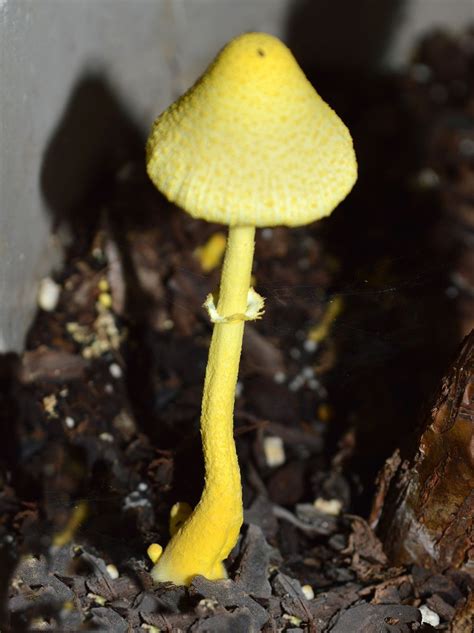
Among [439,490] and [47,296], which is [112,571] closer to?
[439,490]

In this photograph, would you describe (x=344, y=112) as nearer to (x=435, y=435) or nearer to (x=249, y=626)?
(x=435, y=435)

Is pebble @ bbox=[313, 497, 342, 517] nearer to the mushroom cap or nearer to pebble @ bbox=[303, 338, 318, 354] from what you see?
pebble @ bbox=[303, 338, 318, 354]

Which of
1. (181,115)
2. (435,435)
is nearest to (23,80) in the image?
(181,115)

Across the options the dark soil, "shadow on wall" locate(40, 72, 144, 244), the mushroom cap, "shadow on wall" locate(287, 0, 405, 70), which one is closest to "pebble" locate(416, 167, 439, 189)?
the dark soil

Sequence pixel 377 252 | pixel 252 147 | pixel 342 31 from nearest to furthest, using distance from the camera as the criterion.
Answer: pixel 252 147, pixel 377 252, pixel 342 31

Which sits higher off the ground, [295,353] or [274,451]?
[295,353]

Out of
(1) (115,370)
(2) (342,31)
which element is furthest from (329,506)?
(2) (342,31)

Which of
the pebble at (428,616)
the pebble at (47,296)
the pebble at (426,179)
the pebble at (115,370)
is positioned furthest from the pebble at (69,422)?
the pebble at (426,179)

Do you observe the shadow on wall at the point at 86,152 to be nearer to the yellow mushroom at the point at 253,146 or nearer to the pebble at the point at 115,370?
the pebble at the point at 115,370
